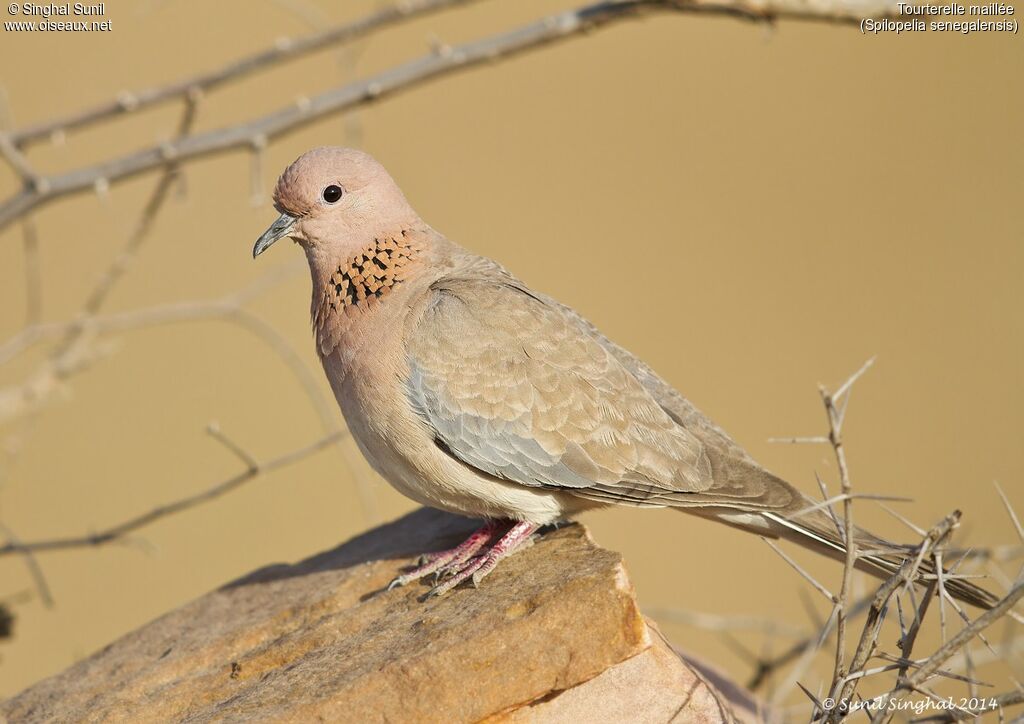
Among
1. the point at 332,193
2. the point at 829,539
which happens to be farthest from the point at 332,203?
the point at 829,539

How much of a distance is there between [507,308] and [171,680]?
6.78 feet

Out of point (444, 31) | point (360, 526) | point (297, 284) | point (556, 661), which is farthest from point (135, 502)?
point (556, 661)

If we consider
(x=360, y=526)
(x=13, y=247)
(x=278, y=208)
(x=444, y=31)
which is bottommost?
(x=360, y=526)

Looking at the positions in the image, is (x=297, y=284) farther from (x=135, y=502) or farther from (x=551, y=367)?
(x=551, y=367)

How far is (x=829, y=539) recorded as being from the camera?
188 inches

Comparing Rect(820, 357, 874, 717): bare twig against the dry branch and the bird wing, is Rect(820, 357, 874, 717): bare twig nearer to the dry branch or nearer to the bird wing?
the bird wing

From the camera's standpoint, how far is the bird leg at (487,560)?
471 cm

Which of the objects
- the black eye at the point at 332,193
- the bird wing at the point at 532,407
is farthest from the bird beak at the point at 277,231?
the bird wing at the point at 532,407

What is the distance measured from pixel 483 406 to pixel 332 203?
1181mm

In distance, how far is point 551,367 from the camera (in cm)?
486

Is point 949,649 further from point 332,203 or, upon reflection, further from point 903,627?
point 332,203

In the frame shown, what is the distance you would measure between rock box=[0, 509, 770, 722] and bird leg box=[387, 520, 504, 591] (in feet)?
0.19

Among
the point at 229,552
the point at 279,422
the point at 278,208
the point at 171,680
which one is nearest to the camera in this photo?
the point at 171,680

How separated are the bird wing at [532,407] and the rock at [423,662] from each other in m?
0.36
